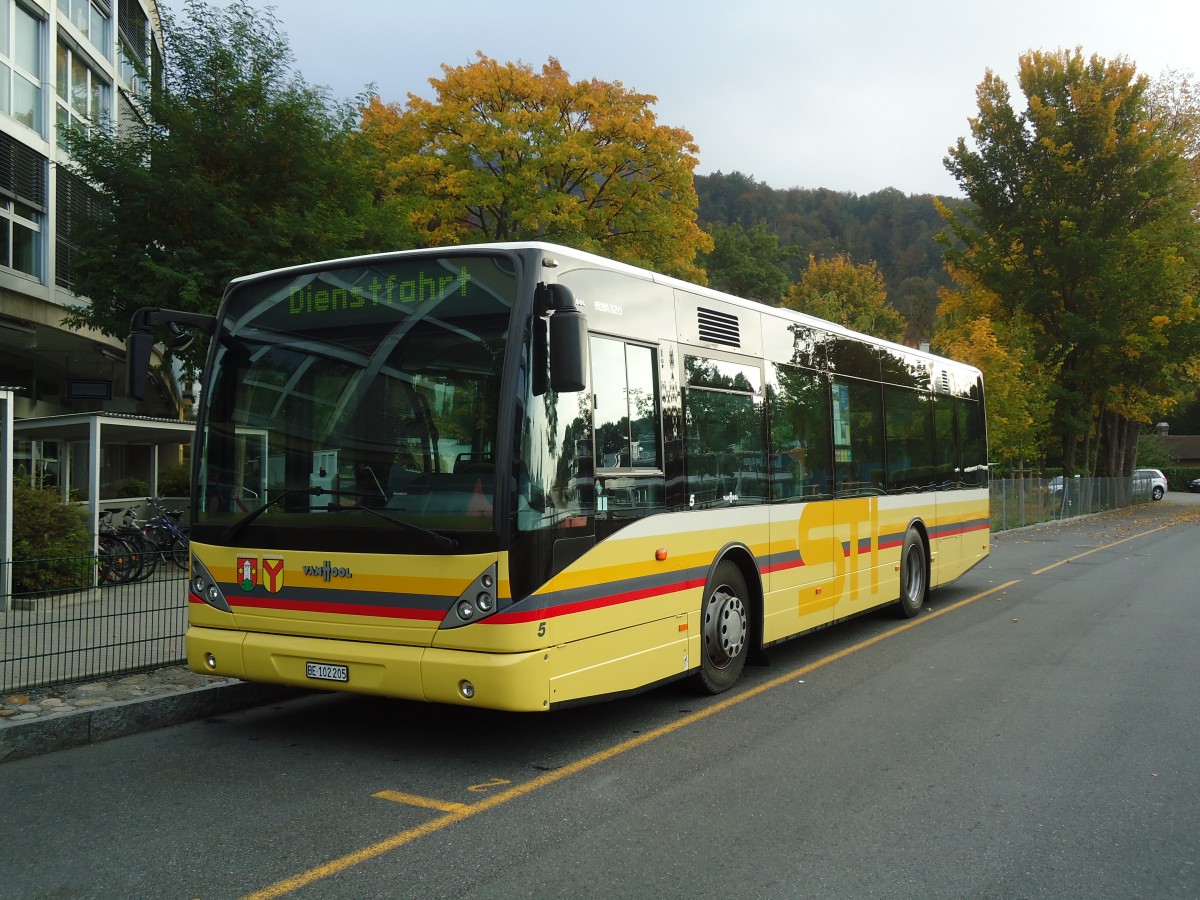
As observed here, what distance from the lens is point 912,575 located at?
12.3m

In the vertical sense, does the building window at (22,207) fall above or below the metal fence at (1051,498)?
above

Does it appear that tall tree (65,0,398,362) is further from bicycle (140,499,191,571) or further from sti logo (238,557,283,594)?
sti logo (238,557,283,594)

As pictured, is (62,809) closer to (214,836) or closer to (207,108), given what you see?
(214,836)

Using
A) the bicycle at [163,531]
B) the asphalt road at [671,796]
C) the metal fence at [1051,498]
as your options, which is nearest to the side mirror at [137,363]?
the asphalt road at [671,796]

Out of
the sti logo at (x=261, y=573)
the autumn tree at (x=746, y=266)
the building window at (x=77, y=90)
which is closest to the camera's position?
the sti logo at (x=261, y=573)

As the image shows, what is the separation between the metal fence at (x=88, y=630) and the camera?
7.39m

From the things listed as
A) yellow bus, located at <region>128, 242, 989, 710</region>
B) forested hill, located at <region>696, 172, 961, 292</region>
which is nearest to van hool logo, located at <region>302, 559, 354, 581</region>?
yellow bus, located at <region>128, 242, 989, 710</region>

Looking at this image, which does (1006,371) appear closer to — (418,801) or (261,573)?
(261,573)

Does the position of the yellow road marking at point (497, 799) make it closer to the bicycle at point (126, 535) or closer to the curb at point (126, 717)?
the curb at point (126, 717)

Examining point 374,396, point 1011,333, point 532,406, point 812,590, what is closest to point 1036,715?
point 812,590

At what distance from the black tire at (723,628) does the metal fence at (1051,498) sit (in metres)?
24.7

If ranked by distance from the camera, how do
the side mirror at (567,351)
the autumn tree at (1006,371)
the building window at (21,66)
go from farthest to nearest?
the autumn tree at (1006,371), the building window at (21,66), the side mirror at (567,351)

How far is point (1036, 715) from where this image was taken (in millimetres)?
7234

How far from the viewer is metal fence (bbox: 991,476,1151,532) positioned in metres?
31.6
